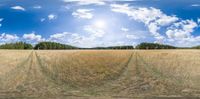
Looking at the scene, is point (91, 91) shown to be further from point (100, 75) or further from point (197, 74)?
point (197, 74)

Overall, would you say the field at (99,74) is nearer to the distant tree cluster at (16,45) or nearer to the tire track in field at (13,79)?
the tire track in field at (13,79)

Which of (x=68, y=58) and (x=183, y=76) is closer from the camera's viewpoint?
(x=183, y=76)

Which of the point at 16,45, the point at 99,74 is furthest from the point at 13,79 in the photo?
the point at 16,45

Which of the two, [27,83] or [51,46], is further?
[51,46]

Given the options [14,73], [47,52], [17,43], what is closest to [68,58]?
[47,52]

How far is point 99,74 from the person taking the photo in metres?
26.4

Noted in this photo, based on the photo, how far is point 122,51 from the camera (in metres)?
29.0

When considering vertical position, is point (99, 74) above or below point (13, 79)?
above

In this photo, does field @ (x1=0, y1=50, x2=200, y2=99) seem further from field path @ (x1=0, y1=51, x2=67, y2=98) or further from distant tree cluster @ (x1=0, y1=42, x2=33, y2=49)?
distant tree cluster @ (x1=0, y1=42, x2=33, y2=49)

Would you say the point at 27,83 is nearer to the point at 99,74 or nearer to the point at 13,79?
the point at 13,79

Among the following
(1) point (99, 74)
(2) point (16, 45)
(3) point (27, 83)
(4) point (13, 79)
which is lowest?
(3) point (27, 83)

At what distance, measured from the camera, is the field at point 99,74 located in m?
23.8

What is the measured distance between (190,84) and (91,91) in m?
5.21

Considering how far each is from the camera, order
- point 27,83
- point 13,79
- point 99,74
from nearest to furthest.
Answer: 1. point 27,83
2. point 13,79
3. point 99,74
